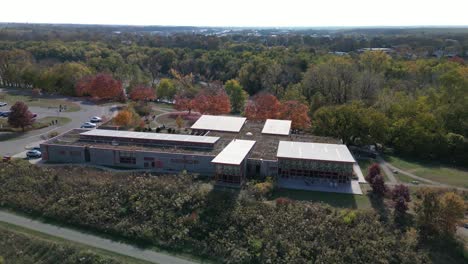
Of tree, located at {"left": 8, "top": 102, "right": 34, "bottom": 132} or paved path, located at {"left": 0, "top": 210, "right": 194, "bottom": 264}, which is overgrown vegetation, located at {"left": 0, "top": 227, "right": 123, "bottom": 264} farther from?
tree, located at {"left": 8, "top": 102, "right": 34, "bottom": 132}

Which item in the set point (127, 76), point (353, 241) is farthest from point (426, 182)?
point (127, 76)

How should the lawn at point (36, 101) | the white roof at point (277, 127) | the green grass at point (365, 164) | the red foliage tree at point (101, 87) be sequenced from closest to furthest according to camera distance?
1. the green grass at point (365, 164)
2. the white roof at point (277, 127)
3. the lawn at point (36, 101)
4. the red foliage tree at point (101, 87)

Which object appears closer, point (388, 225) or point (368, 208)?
point (388, 225)

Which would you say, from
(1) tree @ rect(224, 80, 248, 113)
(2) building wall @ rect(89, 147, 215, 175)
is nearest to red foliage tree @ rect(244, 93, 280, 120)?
(1) tree @ rect(224, 80, 248, 113)

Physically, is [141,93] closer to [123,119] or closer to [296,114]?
[123,119]

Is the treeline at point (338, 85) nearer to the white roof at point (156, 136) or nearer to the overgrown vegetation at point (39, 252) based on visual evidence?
the white roof at point (156, 136)

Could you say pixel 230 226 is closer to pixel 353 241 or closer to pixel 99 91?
pixel 353 241

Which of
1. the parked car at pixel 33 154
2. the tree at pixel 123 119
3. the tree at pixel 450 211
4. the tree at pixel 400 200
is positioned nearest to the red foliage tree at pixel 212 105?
the tree at pixel 123 119
